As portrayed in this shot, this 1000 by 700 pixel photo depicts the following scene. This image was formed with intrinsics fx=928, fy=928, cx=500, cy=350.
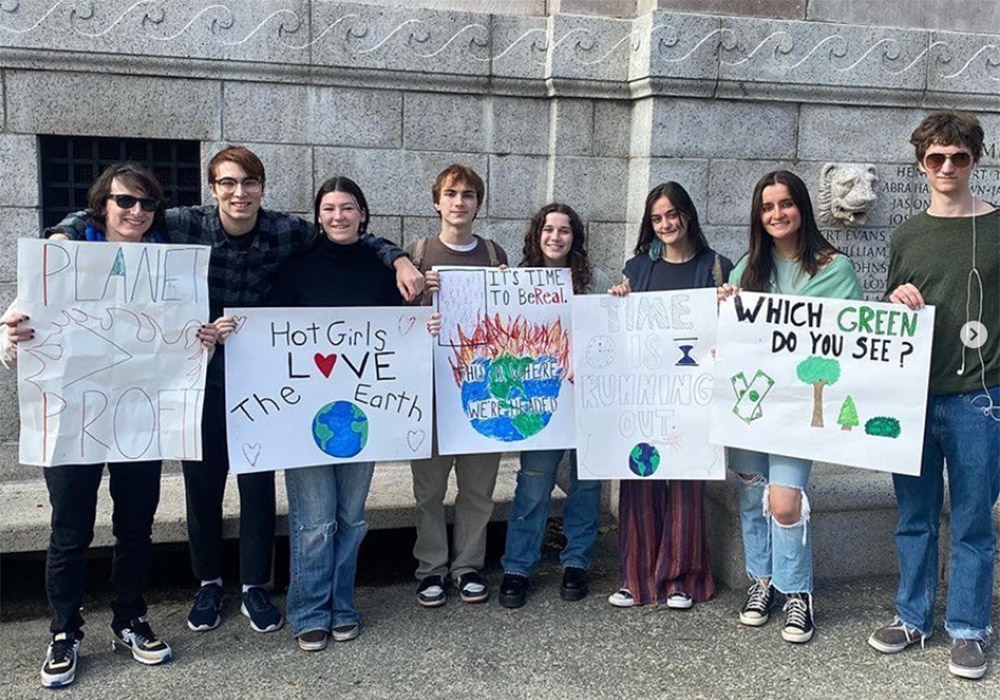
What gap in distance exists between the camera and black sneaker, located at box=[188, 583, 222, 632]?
164 inches

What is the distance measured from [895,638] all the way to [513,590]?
173 cm

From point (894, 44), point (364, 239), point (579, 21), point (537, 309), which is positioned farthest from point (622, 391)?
point (894, 44)

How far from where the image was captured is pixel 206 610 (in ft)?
13.8

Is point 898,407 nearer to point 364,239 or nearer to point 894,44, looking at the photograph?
point 364,239

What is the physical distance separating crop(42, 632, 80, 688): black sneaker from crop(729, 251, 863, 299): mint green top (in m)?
3.30

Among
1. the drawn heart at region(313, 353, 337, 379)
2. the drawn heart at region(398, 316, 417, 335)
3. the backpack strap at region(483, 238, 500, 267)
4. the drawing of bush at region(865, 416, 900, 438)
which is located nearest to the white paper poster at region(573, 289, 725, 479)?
the backpack strap at region(483, 238, 500, 267)

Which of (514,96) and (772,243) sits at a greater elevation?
(514,96)

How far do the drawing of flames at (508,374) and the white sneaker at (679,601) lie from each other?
3.43ft

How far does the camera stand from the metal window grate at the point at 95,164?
18.0 ft

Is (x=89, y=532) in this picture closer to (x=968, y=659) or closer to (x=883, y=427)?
(x=883, y=427)

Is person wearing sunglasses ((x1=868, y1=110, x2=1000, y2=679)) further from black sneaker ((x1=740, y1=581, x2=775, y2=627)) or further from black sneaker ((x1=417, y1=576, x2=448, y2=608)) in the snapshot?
black sneaker ((x1=417, y1=576, x2=448, y2=608))

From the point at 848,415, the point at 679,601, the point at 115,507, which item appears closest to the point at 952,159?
the point at 848,415

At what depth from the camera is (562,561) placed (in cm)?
467

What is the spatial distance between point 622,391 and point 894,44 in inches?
133
